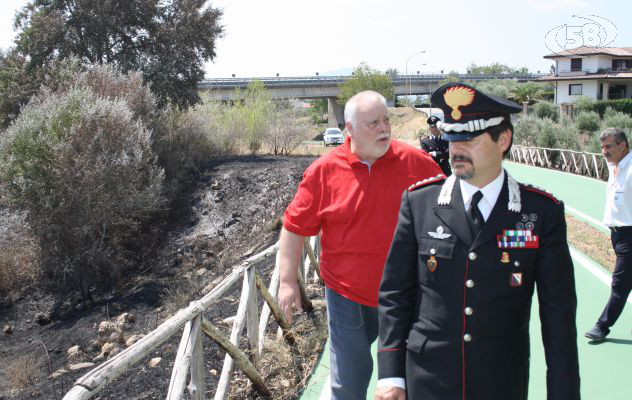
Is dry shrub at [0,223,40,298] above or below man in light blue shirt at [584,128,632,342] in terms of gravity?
Result: below

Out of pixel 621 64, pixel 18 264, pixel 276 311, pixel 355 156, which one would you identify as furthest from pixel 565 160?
pixel 621 64

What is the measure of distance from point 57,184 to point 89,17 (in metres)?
10.6

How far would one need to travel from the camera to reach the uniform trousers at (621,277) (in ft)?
18.5

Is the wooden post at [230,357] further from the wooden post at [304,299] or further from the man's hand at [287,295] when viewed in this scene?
the wooden post at [304,299]

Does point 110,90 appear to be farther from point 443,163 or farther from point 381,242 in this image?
point 381,242

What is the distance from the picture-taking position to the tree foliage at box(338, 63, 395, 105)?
252ft

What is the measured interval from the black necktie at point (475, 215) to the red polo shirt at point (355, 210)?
3.56ft

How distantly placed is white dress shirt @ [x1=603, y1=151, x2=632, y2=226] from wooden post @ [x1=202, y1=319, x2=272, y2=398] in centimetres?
359

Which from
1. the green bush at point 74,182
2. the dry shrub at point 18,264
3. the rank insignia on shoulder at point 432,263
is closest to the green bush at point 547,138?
the green bush at point 74,182

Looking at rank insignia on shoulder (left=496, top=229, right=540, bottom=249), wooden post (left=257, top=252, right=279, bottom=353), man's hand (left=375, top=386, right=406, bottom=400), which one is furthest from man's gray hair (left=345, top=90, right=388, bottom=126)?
wooden post (left=257, top=252, right=279, bottom=353)

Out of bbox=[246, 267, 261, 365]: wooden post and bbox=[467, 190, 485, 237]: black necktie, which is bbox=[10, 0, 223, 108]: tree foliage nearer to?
bbox=[246, 267, 261, 365]: wooden post

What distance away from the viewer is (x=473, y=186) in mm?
2670

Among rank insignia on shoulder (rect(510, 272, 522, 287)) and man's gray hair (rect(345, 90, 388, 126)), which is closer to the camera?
rank insignia on shoulder (rect(510, 272, 522, 287))

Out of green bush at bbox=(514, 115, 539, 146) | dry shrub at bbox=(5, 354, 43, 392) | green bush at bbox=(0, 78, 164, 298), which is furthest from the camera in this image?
green bush at bbox=(514, 115, 539, 146)
